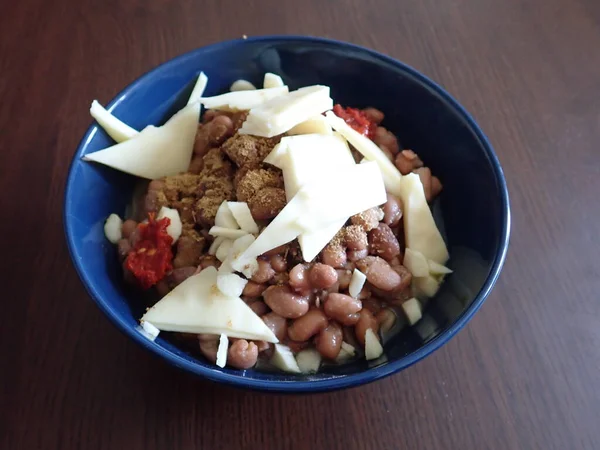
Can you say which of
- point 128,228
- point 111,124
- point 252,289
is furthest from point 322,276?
point 111,124

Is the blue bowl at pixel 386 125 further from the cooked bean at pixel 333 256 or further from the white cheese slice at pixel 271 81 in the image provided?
the cooked bean at pixel 333 256

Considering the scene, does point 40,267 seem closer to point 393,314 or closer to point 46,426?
point 46,426

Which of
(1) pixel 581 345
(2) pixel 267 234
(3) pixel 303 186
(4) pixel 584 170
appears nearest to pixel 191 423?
(2) pixel 267 234

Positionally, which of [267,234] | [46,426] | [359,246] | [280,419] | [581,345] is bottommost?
[581,345]

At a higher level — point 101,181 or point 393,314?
point 101,181

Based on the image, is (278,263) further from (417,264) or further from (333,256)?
(417,264)

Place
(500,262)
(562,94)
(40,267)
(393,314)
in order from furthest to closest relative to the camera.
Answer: (562,94) < (40,267) < (393,314) < (500,262)

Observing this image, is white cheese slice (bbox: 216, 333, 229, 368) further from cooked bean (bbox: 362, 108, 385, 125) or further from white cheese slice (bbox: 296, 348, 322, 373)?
cooked bean (bbox: 362, 108, 385, 125)
